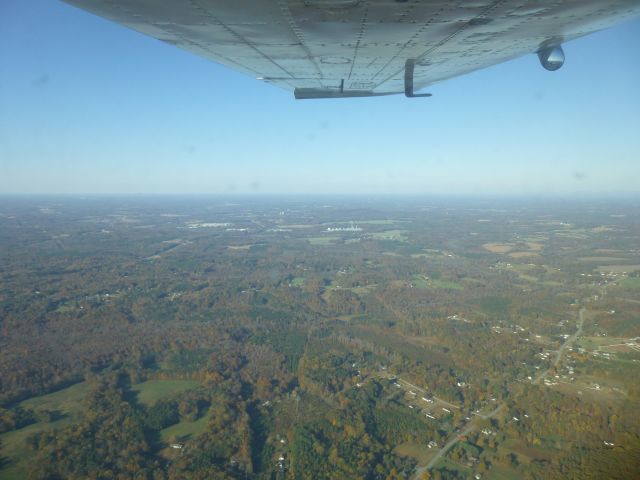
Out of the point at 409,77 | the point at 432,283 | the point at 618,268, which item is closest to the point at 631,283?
the point at 618,268

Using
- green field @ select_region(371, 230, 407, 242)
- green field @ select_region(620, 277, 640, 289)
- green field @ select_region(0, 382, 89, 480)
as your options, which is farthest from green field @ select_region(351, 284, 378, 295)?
green field @ select_region(371, 230, 407, 242)

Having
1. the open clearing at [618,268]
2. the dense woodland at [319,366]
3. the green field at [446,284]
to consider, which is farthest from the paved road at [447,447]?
the open clearing at [618,268]

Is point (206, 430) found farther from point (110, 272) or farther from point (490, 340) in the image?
point (110, 272)

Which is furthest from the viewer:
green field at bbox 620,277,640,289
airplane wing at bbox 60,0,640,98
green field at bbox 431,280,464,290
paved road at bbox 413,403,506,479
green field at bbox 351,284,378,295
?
green field at bbox 431,280,464,290

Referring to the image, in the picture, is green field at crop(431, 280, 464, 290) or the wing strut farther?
green field at crop(431, 280, 464, 290)

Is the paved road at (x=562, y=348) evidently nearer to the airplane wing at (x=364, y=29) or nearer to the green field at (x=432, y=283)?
the green field at (x=432, y=283)

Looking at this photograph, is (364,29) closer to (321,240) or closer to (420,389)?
(420,389)

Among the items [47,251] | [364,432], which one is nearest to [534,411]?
[364,432]

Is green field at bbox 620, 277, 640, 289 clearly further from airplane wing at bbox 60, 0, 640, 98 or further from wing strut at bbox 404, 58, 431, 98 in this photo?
wing strut at bbox 404, 58, 431, 98
